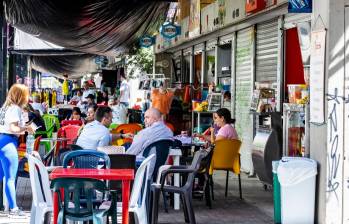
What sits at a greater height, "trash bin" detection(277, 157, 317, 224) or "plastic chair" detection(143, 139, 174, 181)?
"plastic chair" detection(143, 139, 174, 181)

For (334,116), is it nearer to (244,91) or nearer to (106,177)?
(106,177)

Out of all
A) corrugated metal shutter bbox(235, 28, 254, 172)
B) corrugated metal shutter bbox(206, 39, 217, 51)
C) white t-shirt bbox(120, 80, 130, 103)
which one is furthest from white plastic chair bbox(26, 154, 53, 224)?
white t-shirt bbox(120, 80, 130, 103)

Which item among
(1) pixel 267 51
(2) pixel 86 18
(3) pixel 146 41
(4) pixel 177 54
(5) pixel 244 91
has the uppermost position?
(2) pixel 86 18

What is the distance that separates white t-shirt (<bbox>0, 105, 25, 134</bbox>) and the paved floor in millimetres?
1086

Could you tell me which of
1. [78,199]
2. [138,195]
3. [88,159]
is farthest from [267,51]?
[78,199]

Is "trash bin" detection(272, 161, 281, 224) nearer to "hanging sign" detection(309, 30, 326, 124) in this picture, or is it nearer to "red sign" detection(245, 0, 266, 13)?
"hanging sign" detection(309, 30, 326, 124)

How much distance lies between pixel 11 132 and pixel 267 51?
6175 mm

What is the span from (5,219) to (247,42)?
754cm

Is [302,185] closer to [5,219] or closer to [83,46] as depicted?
[5,219]

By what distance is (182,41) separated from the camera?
2136 centimetres

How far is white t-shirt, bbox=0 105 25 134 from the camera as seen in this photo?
384 inches

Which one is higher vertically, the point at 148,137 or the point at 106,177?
the point at 148,137

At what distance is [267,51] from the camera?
14594 millimetres

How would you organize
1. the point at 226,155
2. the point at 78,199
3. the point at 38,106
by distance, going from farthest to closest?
the point at 38,106
the point at 226,155
the point at 78,199
